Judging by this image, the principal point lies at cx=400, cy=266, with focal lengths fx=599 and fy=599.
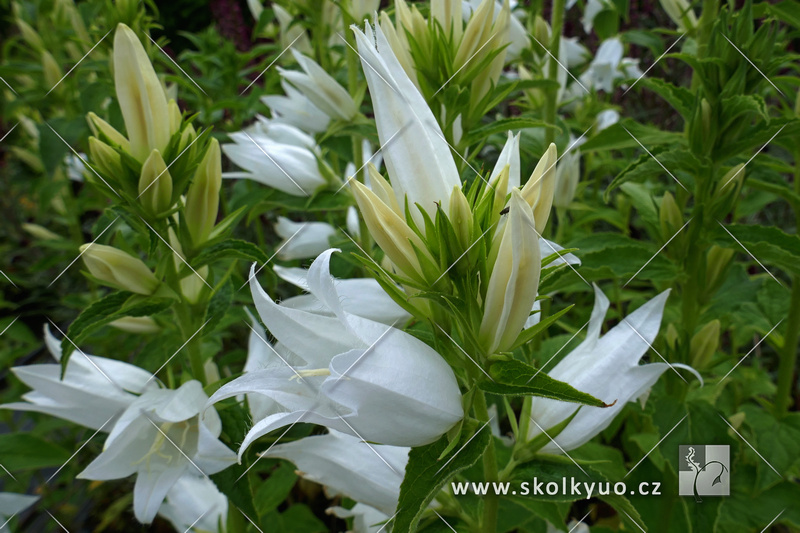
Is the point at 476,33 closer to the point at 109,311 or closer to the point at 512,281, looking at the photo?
the point at 512,281

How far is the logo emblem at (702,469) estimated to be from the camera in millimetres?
1002

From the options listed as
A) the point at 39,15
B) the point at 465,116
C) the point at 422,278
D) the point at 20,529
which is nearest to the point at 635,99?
the point at 465,116

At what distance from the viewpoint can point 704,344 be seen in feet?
3.74

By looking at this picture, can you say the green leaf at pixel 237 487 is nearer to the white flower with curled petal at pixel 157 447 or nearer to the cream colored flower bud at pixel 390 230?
the white flower with curled petal at pixel 157 447

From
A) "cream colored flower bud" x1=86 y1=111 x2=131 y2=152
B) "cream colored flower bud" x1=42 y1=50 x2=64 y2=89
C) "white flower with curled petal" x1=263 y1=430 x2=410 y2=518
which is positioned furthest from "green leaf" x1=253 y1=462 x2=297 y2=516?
"cream colored flower bud" x1=42 y1=50 x2=64 y2=89

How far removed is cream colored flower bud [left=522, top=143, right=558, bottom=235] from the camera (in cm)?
58

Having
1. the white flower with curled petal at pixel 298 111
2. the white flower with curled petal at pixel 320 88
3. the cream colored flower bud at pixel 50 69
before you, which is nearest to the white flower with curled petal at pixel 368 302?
the white flower with curled petal at pixel 320 88

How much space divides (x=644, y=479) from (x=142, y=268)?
996 millimetres

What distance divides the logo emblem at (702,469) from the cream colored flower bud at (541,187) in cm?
64

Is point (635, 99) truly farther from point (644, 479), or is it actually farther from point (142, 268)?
point (142, 268)

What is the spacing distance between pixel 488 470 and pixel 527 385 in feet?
0.72

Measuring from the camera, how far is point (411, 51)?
3.12 feet

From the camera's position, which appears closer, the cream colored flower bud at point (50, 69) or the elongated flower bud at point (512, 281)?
the elongated flower bud at point (512, 281)

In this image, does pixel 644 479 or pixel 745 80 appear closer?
pixel 745 80
